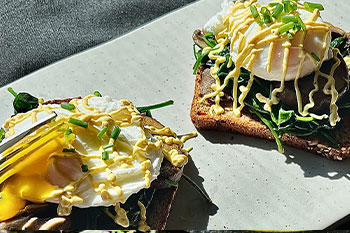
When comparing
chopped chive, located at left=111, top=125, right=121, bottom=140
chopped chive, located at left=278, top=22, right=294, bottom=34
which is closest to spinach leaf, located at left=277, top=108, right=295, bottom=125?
chopped chive, located at left=278, top=22, right=294, bottom=34

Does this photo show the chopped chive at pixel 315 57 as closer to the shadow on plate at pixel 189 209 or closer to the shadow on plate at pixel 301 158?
the shadow on plate at pixel 301 158

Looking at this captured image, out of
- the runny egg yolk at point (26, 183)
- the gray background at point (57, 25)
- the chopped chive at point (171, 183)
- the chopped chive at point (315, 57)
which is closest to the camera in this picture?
the runny egg yolk at point (26, 183)

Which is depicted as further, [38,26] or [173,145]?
[38,26]

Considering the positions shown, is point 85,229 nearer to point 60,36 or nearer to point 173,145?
point 173,145

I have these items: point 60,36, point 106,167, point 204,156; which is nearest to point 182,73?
point 204,156

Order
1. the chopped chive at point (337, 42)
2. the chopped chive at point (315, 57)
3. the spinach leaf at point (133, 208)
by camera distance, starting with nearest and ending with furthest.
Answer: the spinach leaf at point (133, 208), the chopped chive at point (315, 57), the chopped chive at point (337, 42)

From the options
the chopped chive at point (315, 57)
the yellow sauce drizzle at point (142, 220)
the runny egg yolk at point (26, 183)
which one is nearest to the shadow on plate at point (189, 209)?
the yellow sauce drizzle at point (142, 220)

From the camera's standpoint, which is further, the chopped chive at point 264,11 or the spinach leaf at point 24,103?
the spinach leaf at point 24,103

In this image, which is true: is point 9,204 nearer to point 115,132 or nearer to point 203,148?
point 115,132
